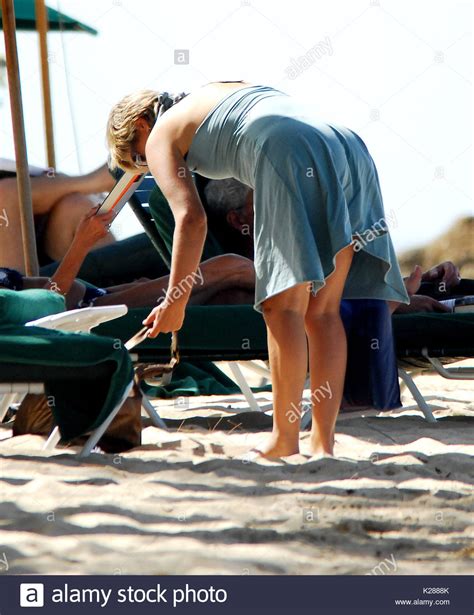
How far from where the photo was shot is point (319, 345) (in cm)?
295

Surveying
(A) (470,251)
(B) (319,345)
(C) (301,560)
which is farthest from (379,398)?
(A) (470,251)

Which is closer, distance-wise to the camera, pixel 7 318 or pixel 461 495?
pixel 461 495

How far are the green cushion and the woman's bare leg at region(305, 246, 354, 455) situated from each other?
1.01 metres

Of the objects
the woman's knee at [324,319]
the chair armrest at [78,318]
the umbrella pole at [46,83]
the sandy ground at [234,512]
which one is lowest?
the sandy ground at [234,512]

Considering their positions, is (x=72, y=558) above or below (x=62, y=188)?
below

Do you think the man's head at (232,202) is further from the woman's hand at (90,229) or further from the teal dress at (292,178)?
the teal dress at (292,178)

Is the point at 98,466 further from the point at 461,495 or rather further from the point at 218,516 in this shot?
the point at 461,495

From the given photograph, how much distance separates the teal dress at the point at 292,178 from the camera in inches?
110

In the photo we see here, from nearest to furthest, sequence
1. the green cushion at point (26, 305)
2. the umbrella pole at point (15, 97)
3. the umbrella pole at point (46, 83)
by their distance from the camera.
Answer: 1. the green cushion at point (26, 305)
2. the umbrella pole at point (15, 97)
3. the umbrella pole at point (46, 83)
